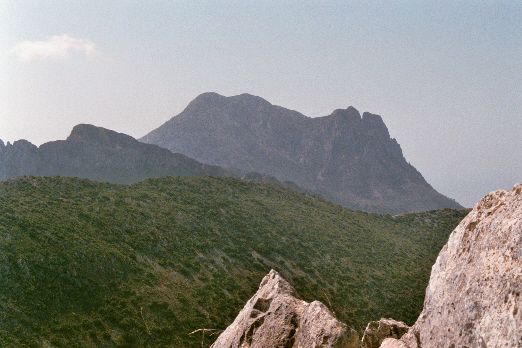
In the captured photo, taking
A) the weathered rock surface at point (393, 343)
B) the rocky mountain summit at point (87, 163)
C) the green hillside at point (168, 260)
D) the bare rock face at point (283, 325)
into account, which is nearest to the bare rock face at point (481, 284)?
the weathered rock surface at point (393, 343)

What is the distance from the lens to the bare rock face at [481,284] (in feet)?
20.4

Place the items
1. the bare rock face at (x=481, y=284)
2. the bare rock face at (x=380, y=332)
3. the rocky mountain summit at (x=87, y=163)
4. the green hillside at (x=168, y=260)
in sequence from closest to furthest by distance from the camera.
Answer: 1. the bare rock face at (x=481, y=284)
2. the bare rock face at (x=380, y=332)
3. the green hillside at (x=168, y=260)
4. the rocky mountain summit at (x=87, y=163)

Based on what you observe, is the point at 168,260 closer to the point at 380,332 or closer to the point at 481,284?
the point at 380,332

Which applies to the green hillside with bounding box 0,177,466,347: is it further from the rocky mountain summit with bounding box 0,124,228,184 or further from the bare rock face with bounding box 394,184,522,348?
the rocky mountain summit with bounding box 0,124,228,184

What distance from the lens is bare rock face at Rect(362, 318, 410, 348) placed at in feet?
38.1

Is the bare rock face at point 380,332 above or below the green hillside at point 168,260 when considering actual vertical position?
above

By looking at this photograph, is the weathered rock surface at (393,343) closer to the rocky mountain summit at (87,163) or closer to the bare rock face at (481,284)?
the bare rock face at (481,284)

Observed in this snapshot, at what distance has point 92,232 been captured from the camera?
42.2m

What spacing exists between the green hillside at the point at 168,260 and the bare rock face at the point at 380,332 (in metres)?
22.7

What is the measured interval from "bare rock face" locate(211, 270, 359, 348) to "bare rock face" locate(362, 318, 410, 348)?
1.92 meters

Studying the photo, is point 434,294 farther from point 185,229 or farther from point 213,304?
point 185,229

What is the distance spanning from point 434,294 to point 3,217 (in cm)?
4281

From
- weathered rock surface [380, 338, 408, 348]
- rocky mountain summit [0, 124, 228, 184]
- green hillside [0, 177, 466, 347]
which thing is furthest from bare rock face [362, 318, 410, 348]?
rocky mountain summit [0, 124, 228, 184]

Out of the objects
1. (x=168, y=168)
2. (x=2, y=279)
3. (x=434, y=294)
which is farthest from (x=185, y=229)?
(x=168, y=168)
